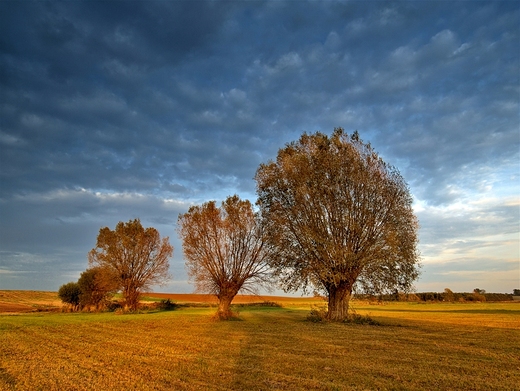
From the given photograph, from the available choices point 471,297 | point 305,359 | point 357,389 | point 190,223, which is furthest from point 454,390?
point 471,297

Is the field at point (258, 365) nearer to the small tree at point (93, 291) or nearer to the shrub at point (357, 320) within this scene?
the shrub at point (357, 320)

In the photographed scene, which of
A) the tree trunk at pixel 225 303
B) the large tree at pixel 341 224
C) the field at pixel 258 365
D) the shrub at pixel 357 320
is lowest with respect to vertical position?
the field at pixel 258 365

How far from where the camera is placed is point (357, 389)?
32.8 feet

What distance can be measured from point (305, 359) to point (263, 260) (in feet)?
87.1

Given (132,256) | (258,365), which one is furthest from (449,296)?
(258,365)

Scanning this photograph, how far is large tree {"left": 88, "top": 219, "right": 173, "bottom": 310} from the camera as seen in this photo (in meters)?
67.4

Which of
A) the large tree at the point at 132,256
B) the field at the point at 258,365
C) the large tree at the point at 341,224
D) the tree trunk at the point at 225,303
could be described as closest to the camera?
the field at the point at 258,365

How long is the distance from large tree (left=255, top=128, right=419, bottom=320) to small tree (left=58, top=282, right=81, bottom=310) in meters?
55.7

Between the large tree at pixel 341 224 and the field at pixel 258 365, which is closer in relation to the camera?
the field at pixel 258 365

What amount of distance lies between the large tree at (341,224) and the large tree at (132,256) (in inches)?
1509

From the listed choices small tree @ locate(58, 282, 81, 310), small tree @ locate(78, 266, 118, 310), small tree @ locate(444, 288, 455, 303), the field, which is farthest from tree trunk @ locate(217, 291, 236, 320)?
small tree @ locate(444, 288, 455, 303)

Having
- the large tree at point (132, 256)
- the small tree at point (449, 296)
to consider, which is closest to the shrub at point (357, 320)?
the large tree at point (132, 256)

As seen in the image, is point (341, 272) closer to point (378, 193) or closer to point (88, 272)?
point (378, 193)

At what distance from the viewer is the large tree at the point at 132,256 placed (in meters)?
67.4
